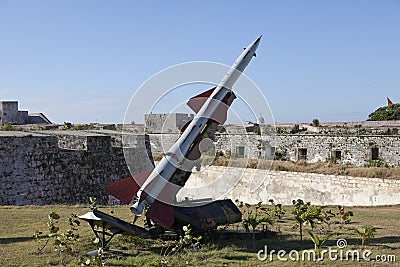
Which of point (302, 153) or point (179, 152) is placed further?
point (302, 153)

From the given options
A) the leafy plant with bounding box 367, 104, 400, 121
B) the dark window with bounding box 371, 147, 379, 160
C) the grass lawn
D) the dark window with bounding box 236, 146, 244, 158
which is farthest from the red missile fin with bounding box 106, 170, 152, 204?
the leafy plant with bounding box 367, 104, 400, 121

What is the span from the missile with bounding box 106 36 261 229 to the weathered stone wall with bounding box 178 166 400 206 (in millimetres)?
7521

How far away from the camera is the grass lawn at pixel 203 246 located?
870 centimetres

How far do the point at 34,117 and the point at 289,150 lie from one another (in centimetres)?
1542

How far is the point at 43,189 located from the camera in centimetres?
1673

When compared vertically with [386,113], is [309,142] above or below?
below

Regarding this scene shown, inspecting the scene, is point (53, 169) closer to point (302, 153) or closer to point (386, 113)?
point (302, 153)

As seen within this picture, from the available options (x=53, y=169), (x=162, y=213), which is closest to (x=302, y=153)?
(x=53, y=169)

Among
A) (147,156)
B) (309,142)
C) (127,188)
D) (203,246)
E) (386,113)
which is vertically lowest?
(203,246)

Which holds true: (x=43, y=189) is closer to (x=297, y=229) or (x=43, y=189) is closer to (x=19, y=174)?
(x=19, y=174)

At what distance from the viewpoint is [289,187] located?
2298 cm

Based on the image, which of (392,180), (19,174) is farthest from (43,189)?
(392,180)

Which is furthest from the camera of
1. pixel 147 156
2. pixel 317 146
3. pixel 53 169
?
pixel 317 146

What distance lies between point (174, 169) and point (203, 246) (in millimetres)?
1769
